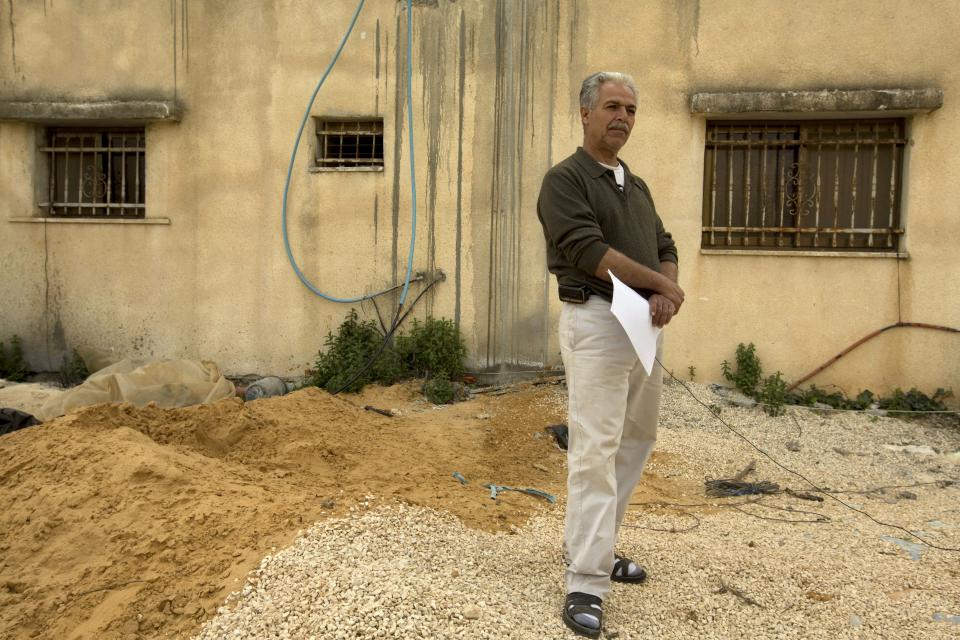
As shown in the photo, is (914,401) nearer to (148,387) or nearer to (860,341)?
(860,341)

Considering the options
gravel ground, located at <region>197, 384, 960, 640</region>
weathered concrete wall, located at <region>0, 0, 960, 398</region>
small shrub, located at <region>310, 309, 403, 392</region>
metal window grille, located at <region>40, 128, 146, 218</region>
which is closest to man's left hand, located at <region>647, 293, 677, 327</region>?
gravel ground, located at <region>197, 384, 960, 640</region>

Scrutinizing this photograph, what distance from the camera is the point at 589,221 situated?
2.60 m

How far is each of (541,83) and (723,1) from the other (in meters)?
1.71

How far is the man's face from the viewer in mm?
2711

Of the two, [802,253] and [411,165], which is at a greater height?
[411,165]

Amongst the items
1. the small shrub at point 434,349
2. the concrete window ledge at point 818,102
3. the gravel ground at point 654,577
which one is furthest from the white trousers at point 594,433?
the concrete window ledge at point 818,102

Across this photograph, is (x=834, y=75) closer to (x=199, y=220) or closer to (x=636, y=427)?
(x=636, y=427)

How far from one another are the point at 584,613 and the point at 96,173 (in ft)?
22.6

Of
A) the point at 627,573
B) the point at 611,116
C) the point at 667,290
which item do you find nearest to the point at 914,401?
the point at 627,573

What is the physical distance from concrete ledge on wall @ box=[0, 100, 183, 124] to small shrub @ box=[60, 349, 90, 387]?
7.41ft

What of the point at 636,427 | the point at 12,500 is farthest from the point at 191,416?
the point at 636,427

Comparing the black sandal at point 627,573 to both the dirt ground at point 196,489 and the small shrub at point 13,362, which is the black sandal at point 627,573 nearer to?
the dirt ground at point 196,489

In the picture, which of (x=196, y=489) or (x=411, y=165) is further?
(x=411, y=165)

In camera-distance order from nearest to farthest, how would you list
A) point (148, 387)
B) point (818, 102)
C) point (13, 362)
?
1. point (148, 387)
2. point (818, 102)
3. point (13, 362)
